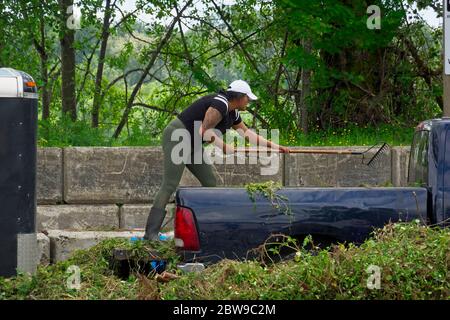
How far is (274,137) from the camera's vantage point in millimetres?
17094

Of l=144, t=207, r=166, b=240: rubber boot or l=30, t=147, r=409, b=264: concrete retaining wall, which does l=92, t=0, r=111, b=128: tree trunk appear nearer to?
l=30, t=147, r=409, b=264: concrete retaining wall

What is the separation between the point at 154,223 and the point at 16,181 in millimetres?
2042

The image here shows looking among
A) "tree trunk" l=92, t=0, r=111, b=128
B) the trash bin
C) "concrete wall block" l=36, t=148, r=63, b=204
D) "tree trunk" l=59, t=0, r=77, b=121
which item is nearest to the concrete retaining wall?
"concrete wall block" l=36, t=148, r=63, b=204

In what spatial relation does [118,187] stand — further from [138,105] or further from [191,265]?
[138,105]

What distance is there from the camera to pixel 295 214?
8430 millimetres

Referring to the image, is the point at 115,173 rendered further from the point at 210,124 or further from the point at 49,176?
the point at 210,124

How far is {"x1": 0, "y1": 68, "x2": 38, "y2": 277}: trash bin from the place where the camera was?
27.4 feet

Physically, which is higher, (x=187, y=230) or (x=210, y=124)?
(x=210, y=124)

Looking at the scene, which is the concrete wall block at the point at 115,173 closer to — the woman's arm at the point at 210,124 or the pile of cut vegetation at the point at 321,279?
the woman's arm at the point at 210,124

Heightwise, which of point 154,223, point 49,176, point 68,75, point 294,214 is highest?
point 68,75

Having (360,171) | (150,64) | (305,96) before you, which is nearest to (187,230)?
(360,171)

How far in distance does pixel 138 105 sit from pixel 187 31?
6.98 feet
